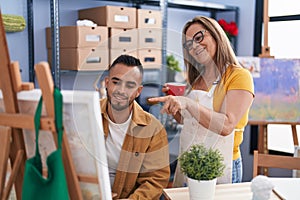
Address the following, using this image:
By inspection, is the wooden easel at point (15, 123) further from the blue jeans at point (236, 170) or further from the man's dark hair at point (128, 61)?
the blue jeans at point (236, 170)

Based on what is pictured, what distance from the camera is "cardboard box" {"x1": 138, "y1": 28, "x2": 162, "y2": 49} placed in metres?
1.39

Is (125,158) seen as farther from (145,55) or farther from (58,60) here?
(58,60)

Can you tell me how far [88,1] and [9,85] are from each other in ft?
6.85

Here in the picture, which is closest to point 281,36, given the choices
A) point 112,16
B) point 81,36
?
point 112,16

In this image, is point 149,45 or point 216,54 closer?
point 149,45

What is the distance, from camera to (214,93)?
163 cm

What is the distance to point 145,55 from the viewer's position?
1.46m

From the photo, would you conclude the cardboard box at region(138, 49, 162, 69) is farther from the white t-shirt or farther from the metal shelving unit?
the white t-shirt

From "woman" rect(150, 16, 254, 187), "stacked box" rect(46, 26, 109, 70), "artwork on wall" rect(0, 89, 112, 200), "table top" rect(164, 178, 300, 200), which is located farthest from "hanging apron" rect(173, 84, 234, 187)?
"stacked box" rect(46, 26, 109, 70)

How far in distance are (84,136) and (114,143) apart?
36 centimetres

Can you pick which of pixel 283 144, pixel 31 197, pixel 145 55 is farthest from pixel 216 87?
pixel 283 144

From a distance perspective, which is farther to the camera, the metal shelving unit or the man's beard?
the metal shelving unit

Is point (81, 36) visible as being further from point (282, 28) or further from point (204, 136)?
point (282, 28)

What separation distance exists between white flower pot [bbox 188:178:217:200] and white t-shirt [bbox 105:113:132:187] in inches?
10.0
